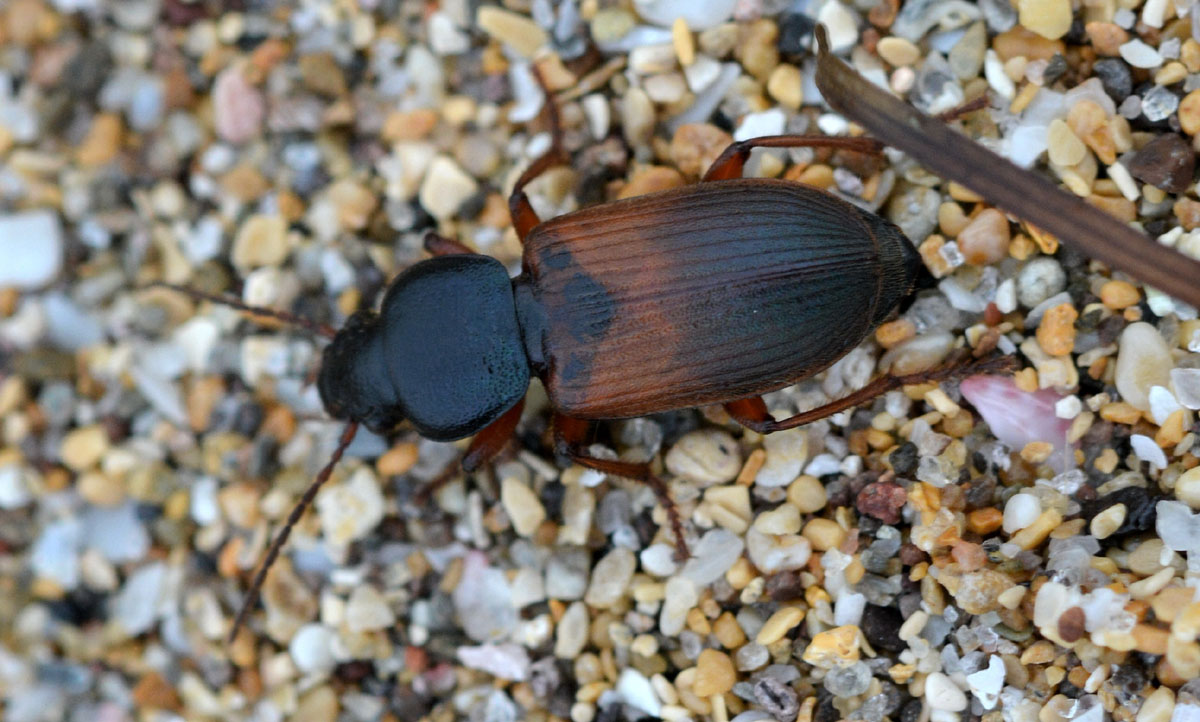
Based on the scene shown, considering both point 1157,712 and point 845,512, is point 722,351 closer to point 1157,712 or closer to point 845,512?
point 845,512

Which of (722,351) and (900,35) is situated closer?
(722,351)

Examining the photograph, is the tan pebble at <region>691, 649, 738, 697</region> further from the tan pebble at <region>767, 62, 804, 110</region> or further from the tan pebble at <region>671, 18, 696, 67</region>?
the tan pebble at <region>671, 18, 696, 67</region>

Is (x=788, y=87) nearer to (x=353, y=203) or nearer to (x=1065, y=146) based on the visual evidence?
(x=1065, y=146)

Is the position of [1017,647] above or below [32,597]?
above

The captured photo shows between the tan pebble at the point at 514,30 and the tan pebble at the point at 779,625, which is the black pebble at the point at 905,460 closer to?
the tan pebble at the point at 779,625

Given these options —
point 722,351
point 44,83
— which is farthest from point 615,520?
point 44,83

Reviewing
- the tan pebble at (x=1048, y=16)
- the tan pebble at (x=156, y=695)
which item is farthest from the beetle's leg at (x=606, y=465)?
the tan pebble at (x=156, y=695)
